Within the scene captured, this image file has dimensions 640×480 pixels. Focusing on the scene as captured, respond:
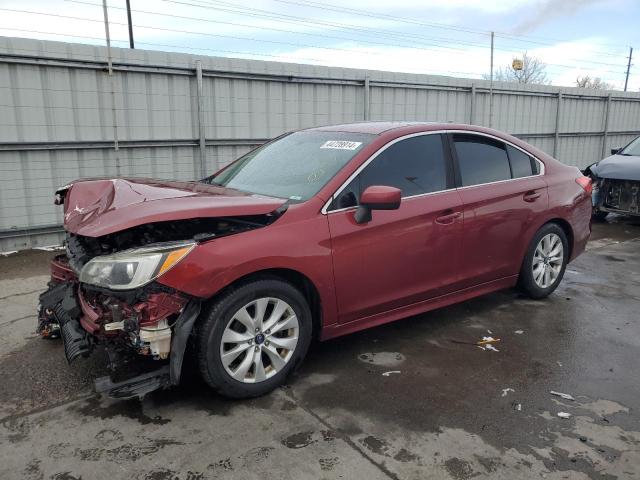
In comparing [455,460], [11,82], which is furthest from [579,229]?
[11,82]

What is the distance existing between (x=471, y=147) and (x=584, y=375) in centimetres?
193

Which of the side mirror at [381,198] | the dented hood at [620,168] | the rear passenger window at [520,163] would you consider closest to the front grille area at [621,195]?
the dented hood at [620,168]

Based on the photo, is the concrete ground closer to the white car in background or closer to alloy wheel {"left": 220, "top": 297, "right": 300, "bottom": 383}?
alloy wheel {"left": 220, "top": 297, "right": 300, "bottom": 383}

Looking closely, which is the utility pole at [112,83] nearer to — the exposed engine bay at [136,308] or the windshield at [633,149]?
the exposed engine bay at [136,308]

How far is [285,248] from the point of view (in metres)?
3.21

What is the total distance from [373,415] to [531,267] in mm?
2512

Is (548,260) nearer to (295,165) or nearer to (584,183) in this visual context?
(584,183)

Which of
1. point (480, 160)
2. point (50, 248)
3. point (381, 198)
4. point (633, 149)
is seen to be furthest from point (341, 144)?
point (633, 149)

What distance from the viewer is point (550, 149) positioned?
45.9 ft

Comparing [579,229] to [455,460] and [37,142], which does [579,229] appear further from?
[37,142]

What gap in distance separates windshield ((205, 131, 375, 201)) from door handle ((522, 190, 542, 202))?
162cm

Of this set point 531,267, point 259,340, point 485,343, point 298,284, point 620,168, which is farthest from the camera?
point 620,168

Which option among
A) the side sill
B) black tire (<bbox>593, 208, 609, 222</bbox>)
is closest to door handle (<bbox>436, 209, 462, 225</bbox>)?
the side sill

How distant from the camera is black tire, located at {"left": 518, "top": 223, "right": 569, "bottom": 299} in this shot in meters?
4.79
